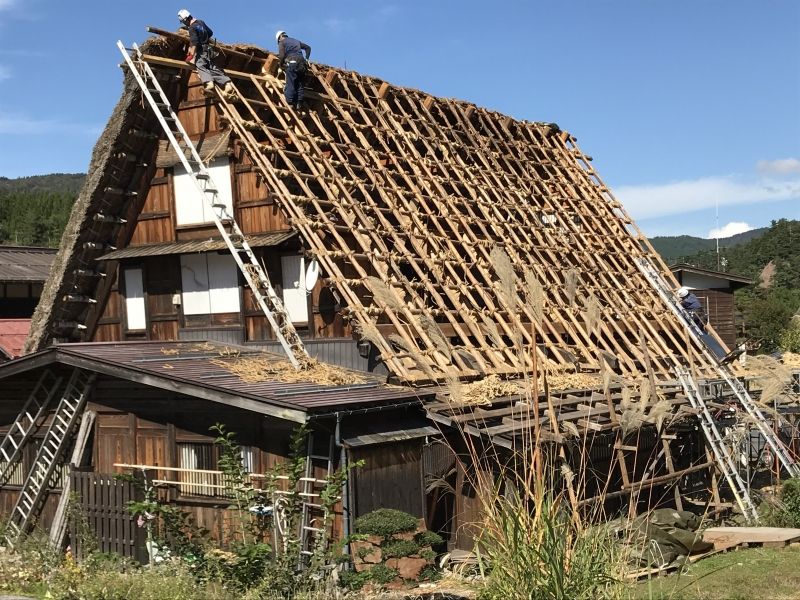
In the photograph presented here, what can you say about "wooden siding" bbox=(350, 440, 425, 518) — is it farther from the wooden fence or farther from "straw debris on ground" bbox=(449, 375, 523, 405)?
the wooden fence

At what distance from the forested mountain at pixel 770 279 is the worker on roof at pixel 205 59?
27578 mm

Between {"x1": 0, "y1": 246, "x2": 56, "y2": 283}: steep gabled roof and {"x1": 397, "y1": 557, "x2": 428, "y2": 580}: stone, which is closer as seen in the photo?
{"x1": 397, "y1": 557, "x2": 428, "y2": 580}: stone

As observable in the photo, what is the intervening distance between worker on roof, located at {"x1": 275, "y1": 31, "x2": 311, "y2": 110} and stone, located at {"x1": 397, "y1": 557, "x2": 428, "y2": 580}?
30.2ft

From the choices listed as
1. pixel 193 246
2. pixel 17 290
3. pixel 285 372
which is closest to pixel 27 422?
pixel 193 246

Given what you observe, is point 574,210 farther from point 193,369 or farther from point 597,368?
point 193,369

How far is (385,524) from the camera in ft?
34.4

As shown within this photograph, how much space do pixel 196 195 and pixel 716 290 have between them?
70.3 feet

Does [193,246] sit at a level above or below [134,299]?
above

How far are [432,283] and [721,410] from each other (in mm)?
5221

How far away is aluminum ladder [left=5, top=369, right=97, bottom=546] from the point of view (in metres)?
14.4

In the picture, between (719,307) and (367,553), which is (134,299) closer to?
(367,553)

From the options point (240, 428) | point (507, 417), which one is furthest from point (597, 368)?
point (240, 428)

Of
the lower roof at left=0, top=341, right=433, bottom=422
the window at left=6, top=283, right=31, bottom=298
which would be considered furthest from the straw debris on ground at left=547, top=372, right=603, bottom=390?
the window at left=6, top=283, right=31, bottom=298

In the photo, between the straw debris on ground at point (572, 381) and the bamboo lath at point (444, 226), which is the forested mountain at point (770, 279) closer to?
the bamboo lath at point (444, 226)
